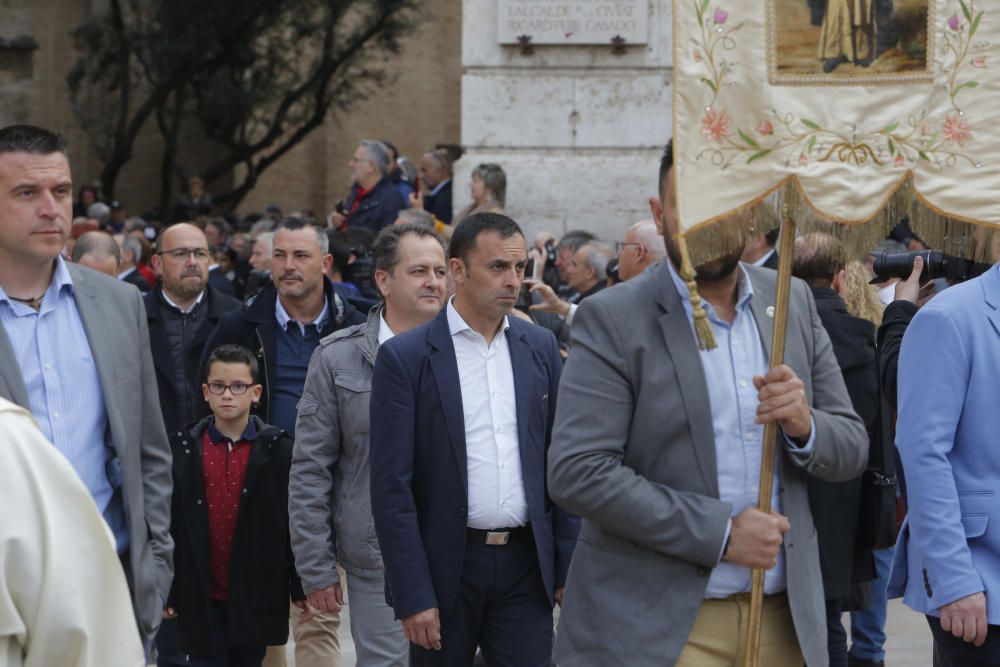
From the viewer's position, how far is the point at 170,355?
870 cm

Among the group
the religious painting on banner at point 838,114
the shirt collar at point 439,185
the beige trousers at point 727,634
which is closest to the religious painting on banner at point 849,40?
the religious painting on banner at point 838,114

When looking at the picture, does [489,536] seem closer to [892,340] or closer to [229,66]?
[892,340]

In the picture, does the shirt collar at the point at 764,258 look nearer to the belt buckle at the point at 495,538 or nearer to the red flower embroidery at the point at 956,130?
the belt buckle at the point at 495,538

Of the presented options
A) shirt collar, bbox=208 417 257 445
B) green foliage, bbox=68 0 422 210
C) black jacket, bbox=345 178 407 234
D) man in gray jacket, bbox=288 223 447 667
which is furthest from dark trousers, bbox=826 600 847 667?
green foliage, bbox=68 0 422 210

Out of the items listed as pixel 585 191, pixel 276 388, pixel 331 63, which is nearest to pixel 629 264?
pixel 276 388

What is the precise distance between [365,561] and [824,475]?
2.38 meters

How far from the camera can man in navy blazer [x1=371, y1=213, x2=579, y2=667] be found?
17.0 feet

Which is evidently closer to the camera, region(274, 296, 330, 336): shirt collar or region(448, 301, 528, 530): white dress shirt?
region(448, 301, 528, 530): white dress shirt

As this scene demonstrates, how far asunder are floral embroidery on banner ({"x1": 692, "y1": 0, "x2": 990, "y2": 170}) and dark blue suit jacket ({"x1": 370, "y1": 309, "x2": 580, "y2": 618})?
1.53 meters

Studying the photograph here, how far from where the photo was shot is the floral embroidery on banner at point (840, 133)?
4.05 meters

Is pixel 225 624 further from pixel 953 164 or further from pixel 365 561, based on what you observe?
pixel 953 164

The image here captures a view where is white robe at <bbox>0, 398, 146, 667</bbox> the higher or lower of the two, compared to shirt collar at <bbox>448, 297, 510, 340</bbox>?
lower

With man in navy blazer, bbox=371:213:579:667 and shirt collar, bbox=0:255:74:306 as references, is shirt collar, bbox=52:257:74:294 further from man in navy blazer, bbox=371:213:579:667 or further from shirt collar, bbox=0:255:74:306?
man in navy blazer, bbox=371:213:579:667

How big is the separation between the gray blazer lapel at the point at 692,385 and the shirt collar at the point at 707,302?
0.05 meters
